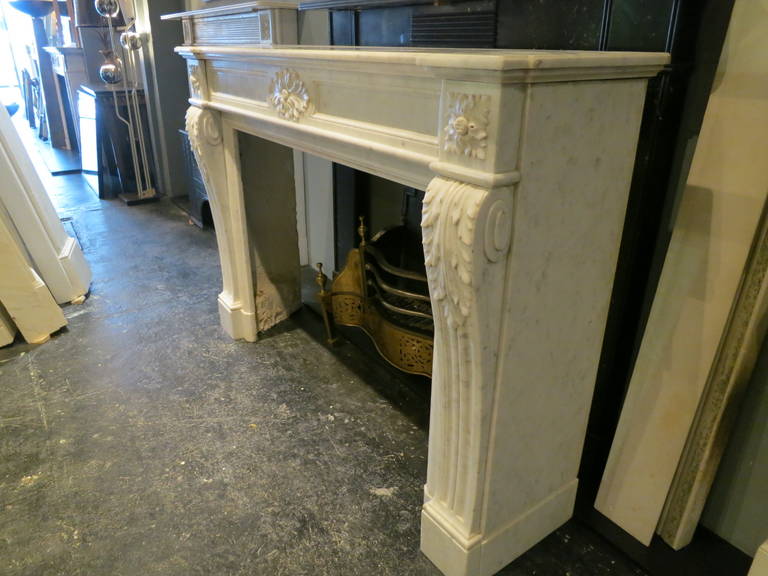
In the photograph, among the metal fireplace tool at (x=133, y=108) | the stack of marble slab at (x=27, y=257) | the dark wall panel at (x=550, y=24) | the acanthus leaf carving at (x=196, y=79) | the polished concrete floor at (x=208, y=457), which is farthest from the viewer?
the metal fireplace tool at (x=133, y=108)

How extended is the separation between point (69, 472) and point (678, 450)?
1720mm

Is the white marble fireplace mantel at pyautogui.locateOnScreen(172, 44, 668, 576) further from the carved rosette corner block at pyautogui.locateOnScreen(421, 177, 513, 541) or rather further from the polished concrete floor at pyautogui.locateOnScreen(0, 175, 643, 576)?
the polished concrete floor at pyautogui.locateOnScreen(0, 175, 643, 576)

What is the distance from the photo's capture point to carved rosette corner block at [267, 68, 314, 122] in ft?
4.83

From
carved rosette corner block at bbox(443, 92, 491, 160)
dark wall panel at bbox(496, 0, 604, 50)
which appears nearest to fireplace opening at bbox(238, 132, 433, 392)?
dark wall panel at bbox(496, 0, 604, 50)

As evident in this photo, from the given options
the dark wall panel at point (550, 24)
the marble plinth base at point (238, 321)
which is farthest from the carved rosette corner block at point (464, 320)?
the marble plinth base at point (238, 321)

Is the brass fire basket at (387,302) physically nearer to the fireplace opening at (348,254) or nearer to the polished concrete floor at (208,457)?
the fireplace opening at (348,254)

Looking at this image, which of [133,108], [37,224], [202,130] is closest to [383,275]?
[202,130]

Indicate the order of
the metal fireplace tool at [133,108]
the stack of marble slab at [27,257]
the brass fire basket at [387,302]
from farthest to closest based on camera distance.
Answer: the metal fireplace tool at [133,108] < the stack of marble slab at [27,257] < the brass fire basket at [387,302]

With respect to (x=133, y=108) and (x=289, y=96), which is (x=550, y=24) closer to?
(x=289, y=96)

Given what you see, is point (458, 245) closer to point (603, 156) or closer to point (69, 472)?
point (603, 156)

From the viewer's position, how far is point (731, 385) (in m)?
1.20

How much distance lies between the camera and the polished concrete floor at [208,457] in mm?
1402

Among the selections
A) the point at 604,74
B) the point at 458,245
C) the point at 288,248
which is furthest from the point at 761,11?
the point at 288,248

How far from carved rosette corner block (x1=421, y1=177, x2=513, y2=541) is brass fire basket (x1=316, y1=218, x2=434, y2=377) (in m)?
0.61
